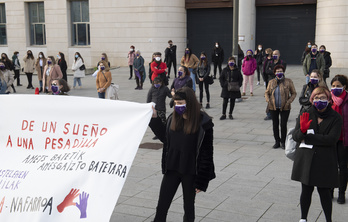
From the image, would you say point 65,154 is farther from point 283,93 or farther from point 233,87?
point 233,87

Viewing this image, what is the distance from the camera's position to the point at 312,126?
536 cm

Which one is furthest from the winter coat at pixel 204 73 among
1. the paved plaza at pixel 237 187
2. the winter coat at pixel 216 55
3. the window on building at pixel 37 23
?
the window on building at pixel 37 23

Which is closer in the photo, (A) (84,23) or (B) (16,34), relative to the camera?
Answer: (A) (84,23)

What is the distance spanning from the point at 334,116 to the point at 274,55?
28.1ft

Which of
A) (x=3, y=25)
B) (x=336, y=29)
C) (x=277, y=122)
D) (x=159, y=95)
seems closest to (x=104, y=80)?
(x=159, y=95)

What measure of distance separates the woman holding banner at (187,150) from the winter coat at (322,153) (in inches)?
43.3

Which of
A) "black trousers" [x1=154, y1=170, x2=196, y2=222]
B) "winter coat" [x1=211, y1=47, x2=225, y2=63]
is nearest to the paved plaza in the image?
"black trousers" [x1=154, y1=170, x2=196, y2=222]

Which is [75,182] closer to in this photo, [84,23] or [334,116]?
[334,116]

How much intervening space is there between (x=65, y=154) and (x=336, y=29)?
23.8 meters

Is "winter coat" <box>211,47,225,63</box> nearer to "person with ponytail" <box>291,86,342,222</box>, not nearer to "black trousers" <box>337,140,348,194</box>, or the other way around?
"black trousers" <box>337,140,348,194</box>

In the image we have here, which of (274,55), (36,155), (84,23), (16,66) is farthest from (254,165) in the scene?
(84,23)

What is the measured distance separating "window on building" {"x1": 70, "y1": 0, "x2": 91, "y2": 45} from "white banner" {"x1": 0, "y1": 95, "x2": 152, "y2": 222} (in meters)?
27.9

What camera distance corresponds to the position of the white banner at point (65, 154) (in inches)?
176

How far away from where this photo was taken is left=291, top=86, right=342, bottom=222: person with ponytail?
525cm
